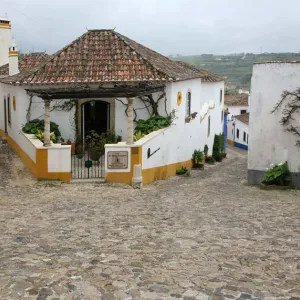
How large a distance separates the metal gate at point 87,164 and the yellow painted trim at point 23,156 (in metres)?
1.38

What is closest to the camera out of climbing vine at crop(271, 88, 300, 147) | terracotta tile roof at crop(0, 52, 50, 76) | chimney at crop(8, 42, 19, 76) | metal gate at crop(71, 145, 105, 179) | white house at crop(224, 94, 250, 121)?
climbing vine at crop(271, 88, 300, 147)

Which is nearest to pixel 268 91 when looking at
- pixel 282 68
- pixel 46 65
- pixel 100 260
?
pixel 282 68

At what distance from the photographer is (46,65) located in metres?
18.9

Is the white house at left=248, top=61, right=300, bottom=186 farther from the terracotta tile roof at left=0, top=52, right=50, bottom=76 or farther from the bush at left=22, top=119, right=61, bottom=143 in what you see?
the terracotta tile roof at left=0, top=52, right=50, bottom=76

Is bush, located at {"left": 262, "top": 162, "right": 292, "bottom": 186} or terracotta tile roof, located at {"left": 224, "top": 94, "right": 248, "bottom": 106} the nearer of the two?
bush, located at {"left": 262, "top": 162, "right": 292, "bottom": 186}

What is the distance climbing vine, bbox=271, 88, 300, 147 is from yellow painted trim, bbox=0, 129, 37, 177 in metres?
8.41

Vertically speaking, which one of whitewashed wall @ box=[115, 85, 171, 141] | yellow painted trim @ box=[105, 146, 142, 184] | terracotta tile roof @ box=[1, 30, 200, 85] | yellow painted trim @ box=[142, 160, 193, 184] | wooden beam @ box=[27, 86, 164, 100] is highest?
terracotta tile roof @ box=[1, 30, 200, 85]

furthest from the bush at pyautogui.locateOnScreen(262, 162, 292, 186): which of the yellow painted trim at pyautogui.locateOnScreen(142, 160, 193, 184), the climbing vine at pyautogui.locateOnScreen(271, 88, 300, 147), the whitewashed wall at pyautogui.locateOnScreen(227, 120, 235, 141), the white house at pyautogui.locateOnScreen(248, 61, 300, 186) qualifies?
the whitewashed wall at pyautogui.locateOnScreen(227, 120, 235, 141)

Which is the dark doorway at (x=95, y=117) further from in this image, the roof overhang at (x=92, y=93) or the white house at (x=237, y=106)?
the white house at (x=237, y=106)

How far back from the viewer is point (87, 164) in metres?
16.1

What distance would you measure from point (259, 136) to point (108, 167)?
520cm

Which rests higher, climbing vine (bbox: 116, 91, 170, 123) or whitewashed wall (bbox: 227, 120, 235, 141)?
climbing vine (bbox: 116, 91, 170, 123)

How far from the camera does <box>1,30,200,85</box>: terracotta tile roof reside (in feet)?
59.2

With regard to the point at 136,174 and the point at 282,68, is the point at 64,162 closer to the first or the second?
the point at 136,174
